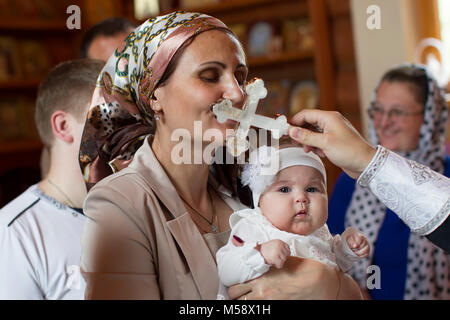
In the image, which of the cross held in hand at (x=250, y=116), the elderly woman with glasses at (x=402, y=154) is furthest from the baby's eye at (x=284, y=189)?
the elderly woman with glasses at (x=402, y=154)

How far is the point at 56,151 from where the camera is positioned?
5.48ft

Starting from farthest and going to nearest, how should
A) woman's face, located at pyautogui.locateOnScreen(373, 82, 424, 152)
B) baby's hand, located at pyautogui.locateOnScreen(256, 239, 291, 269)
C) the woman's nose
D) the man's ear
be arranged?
woman's face, located at pyautogui.locateOnScreen(373, 82, 424, 152)
the man's ear
the woman's nose
baby's hand, located at pyautogui.locateOnScreen(256, 239, 291, 269)

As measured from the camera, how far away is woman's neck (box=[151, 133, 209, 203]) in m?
1.20

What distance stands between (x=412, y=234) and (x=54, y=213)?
4.62ft

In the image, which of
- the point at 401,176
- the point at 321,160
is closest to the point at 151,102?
the point at 321,160

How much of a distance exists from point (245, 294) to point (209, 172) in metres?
0.44

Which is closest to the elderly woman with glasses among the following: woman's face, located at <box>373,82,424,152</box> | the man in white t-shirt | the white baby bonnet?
woman's face, located at <box>373,82,424,152</box>

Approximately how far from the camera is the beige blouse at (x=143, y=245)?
3.16 feet

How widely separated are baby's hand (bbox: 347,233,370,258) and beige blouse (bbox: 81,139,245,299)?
0.82 feet

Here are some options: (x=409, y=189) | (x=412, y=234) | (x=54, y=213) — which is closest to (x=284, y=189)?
(x=409, y=189)

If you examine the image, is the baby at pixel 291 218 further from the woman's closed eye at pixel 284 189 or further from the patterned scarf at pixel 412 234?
the patterned scarf at pixel 412 234

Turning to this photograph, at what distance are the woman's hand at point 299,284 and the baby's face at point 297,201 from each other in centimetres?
8

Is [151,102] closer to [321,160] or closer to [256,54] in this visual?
[321,160]

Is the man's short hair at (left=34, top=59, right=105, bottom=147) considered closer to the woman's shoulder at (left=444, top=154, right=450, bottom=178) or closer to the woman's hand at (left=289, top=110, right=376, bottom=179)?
the woman's hand at (left=289, top=110, right=376, bottom=179)
